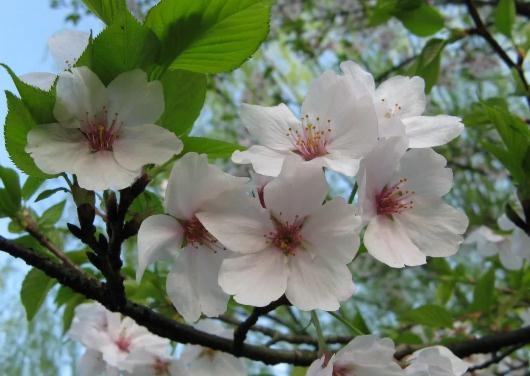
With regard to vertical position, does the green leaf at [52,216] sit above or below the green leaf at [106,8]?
below

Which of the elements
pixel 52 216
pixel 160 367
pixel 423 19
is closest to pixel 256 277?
pixel 160 367

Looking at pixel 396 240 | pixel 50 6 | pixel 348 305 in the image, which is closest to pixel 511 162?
pixel 396 240

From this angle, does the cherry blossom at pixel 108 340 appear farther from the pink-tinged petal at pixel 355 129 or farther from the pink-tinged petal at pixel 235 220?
the pink-tinged petal at pixel 355 129

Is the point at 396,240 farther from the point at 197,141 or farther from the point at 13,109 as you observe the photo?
the point at 13,109

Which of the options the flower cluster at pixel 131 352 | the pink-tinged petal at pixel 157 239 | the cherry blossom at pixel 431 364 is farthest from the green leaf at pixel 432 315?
the pink-tinged petal at pixel 157 239

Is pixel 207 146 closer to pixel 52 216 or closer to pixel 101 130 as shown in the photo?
→ pixel 101 130

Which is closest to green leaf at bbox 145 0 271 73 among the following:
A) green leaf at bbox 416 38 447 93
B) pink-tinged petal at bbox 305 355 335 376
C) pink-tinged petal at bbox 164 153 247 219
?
pink-tinged petal at bbox 164 153 247 219

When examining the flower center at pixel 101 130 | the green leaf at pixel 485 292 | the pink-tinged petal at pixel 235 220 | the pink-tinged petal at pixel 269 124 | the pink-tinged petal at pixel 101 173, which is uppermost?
the flower center at pixel 101 130
